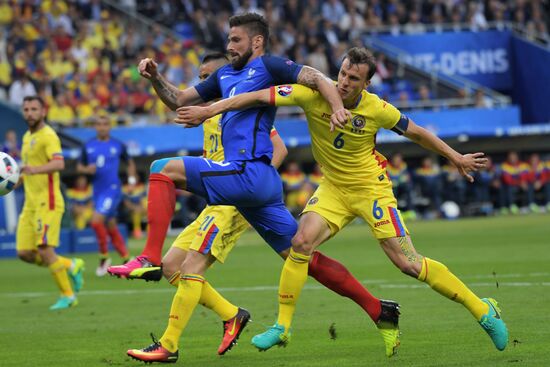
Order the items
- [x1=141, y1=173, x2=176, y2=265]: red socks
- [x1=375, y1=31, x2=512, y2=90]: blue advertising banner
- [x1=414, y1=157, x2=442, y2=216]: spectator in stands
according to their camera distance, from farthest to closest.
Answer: [x1=375, y1=31, x2=512, y2=90]: blue advertising banner < [x1=414, y1=157, x2=442, y2=216]: spectator in stands < [x1=141, y1=173, x2=176, y2=265]: red socks

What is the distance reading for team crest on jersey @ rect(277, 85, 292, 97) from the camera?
28.0ft

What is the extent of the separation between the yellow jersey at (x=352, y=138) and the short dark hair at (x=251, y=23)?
1.95 ft

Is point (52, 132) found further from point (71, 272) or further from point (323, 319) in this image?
point (323, 319)

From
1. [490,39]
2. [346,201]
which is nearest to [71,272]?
[346,201]

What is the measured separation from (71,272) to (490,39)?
25.9m

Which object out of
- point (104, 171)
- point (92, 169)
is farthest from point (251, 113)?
point (104, 171)

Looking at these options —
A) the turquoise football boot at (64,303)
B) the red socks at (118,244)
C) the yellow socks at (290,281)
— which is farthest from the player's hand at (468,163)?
the red socks at (118,244)

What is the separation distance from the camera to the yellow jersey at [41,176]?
14289mm

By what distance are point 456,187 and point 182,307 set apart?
25.2 m

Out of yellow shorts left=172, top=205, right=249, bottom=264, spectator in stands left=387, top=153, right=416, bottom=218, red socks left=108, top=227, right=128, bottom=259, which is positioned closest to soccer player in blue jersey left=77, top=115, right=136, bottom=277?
red socks left=108, top=227, right=128, bottom=259

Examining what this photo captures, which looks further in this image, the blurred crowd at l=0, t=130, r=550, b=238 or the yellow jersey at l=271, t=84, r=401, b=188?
the blurred crowd at l=0, t=130, r=550, b=238

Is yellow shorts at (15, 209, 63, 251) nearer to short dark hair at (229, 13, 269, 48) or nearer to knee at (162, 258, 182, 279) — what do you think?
knee at (162, 258, 182, 279)

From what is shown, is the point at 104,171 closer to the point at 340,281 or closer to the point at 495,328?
the point at 340,281

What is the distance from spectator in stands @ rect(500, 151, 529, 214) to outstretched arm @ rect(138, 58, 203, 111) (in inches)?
989
